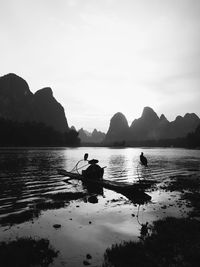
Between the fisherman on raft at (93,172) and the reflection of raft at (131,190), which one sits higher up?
the fisherman on raft at (93,172)

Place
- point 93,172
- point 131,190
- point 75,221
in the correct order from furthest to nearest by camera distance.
→ point 93,172
point 131,190
point 75,221

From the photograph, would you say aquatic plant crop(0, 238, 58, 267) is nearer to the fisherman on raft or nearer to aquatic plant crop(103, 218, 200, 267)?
aquatic plant crop(103, 218, 200, 267)

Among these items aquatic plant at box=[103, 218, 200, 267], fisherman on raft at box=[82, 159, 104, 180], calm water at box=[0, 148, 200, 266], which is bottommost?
calm water at box=[0, 148, 200, 266]

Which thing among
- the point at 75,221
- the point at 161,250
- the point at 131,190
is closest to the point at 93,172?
the point at 131,190

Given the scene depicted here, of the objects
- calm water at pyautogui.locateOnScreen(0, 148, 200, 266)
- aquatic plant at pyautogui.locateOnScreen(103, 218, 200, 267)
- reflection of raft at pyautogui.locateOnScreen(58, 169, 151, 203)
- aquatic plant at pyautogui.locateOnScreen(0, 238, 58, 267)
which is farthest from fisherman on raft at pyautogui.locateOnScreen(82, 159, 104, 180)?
aquatic plant at pyautogui.locateOnScreen(0, 238, 58, 267)

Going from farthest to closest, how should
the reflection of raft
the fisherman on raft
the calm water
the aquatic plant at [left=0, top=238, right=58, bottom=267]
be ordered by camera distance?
1. the fisherman on raft
2. the reflection of raft
3. the calm water
4. the aquatic plant at [left=0, top=238, right=58, bottom=267]

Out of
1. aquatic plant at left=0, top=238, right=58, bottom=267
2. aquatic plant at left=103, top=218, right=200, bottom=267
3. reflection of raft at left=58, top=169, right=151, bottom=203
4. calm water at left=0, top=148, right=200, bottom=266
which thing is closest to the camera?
aquatic plant at left=0, top=238, right=58, bottom=267

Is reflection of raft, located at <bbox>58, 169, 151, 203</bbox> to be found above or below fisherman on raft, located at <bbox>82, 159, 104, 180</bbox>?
below

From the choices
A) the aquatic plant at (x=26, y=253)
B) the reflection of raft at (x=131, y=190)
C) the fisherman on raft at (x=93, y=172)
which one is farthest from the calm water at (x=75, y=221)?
the fisherman on raft at (x=93, y=172)

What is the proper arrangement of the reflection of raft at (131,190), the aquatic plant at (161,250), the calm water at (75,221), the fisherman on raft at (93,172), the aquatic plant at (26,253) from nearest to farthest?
the aquatic plant at (26,253)
the aquatic plant at (161,250)
the calm water at (75,221)
the reflection of raft at (131,190)
the fisherman on raft at (93,172)

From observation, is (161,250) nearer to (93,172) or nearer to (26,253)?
(26,253)

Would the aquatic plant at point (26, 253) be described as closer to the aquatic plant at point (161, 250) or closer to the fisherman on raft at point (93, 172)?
the aquatic plant at point (161, 250)

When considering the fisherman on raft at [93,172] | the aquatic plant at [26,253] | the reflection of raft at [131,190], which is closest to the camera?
the aquatic plant at [26,253]

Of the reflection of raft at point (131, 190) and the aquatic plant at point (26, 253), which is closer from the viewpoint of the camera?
the aquatic plant at point (26, 253)
